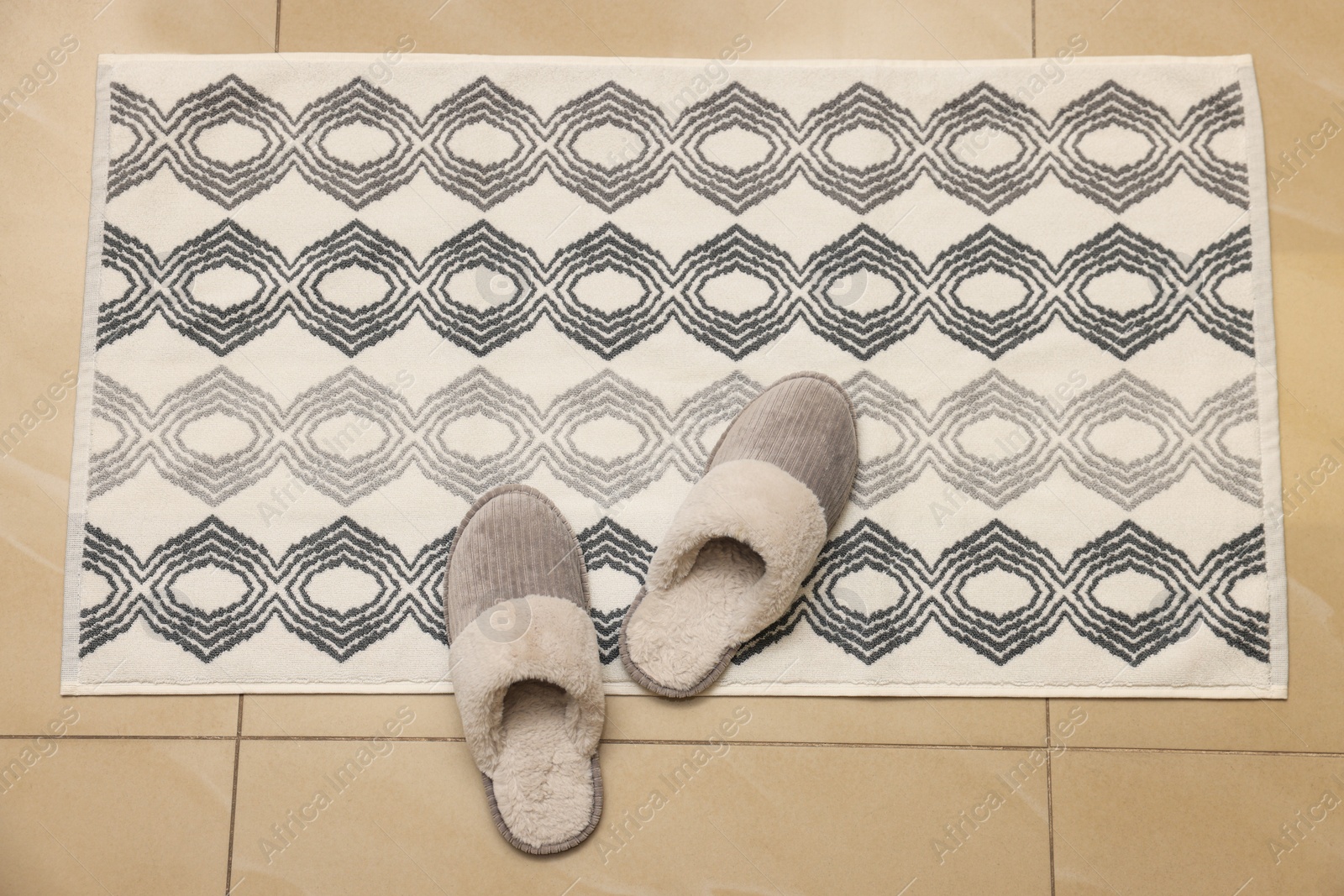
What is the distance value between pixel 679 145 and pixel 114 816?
1.06m

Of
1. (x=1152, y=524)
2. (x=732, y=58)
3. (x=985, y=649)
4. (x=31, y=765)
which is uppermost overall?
(x=732, y=58)

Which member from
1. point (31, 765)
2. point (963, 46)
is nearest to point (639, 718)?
point (31, 765)

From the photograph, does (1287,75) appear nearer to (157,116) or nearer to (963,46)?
(963,46)

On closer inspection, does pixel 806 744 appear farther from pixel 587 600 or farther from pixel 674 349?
pixel 674 349

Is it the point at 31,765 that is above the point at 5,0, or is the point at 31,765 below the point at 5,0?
below

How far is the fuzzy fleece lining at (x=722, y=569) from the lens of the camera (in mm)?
942

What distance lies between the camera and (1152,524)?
101 centimetres

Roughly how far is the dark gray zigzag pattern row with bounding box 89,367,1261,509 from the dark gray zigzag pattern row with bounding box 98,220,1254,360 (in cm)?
6

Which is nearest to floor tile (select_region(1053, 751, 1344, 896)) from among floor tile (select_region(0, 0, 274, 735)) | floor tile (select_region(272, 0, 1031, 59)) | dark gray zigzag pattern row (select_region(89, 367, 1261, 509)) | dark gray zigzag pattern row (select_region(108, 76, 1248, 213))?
dark gray zigzag pattern row (select_region(89, 367, 1261, 509))

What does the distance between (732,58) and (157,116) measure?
0.74 meters

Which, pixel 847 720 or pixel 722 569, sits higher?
pixel 722 569

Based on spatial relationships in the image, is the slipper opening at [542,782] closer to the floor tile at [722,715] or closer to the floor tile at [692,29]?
the floor tile at [722,715]

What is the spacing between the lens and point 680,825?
982 mm

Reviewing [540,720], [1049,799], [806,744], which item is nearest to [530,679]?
[540,720]
